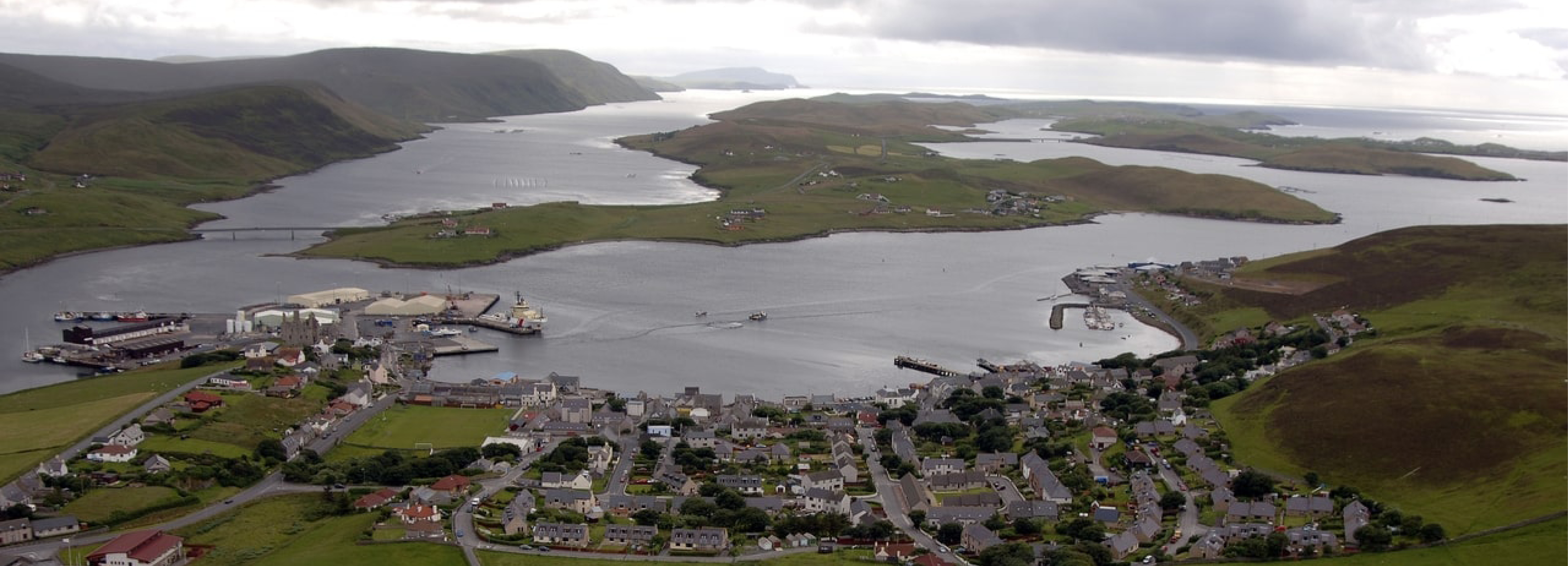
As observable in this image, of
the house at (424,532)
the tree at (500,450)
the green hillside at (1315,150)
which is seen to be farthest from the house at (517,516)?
the green hillside at (1315,150)

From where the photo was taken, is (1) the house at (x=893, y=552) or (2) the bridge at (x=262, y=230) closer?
(1) the house at (x=893, y=552)

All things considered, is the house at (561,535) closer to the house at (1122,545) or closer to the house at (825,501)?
the house at (825,501)

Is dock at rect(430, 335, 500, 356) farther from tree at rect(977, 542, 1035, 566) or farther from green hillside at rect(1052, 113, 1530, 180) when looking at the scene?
green hillside at rect(1052, 113, 1530, 180)

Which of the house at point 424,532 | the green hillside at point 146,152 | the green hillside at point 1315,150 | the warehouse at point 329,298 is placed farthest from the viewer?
the green hillside at point 1315,150

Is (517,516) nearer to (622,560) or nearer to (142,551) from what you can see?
(622,560)

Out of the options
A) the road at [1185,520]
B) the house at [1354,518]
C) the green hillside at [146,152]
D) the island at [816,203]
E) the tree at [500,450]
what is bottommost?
the road at [1185,520]

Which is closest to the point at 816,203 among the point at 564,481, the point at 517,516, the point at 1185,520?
the point at 564,481

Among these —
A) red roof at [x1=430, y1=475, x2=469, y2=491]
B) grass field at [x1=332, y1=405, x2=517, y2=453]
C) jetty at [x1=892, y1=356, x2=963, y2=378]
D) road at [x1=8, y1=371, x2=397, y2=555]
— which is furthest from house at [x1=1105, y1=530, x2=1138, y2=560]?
road at [x1=8, y1=371, x2=397, y2=555]
